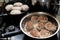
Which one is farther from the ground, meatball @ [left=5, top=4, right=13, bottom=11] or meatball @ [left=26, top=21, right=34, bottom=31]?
meatball @ [left=5, top=4, right=13, bottom=11]

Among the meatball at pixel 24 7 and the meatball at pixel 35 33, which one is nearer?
the meatball at pixel 35 33

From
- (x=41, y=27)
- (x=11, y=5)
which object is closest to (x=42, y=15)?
(x=41, y=27)

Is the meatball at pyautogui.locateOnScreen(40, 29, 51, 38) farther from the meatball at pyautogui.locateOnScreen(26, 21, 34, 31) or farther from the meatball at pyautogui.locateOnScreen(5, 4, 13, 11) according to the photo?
the meatball at pyautogui.locateOnScreen(5, 4, 13, 11)

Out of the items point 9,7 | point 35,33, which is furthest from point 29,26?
point 9,7

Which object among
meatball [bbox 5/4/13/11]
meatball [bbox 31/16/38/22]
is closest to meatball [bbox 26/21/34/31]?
meatball [bbox 31/16/38/22]

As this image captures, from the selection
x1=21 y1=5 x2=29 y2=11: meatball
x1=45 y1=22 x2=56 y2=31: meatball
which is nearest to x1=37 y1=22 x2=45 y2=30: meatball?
x1=45 y1=22 x2=56 y2=31: meatball

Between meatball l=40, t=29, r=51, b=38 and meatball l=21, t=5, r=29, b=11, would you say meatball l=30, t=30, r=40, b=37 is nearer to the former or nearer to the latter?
meatball l=40, t=29, r=51, b=38

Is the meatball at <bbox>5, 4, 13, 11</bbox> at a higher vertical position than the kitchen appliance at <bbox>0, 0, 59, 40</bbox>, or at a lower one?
higher

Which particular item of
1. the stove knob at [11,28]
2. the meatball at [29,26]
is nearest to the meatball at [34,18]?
the meatball at [29,26]

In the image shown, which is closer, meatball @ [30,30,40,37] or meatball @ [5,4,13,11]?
meatball @ [30,30,40,37]

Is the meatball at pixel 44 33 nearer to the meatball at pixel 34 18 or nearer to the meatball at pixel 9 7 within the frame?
the meatball at pixel 34 18

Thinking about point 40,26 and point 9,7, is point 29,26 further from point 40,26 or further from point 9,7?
point 9,7

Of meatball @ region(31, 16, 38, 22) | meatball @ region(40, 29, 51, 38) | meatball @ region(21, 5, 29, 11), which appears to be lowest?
meatball @ region(40, 29, 51, 38)

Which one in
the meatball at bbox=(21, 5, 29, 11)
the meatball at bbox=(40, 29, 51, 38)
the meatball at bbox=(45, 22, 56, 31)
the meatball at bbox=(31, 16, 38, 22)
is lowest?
the meatball at bbox=(40, 29, 51, 38)
